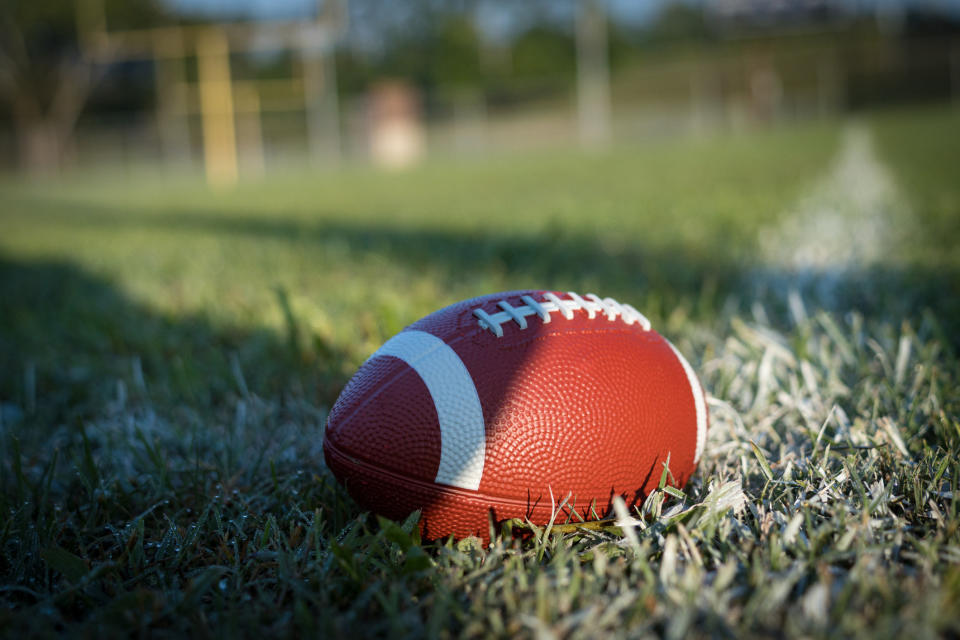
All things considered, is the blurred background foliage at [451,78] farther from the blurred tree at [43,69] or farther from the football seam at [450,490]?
the football seam at [450,490]

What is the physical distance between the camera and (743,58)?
109 ft

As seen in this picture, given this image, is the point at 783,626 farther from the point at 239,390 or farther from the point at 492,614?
the point at 239,390

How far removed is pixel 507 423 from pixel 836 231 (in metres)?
3.09

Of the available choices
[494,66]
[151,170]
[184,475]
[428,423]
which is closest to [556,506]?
[428,423]

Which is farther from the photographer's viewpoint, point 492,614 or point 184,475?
point 184,475

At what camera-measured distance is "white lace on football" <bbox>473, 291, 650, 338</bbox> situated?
119 cm

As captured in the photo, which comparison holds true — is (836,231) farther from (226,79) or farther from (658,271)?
(226,79)

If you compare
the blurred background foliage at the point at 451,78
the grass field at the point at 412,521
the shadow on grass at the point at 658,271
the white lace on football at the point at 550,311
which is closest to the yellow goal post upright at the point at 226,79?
the blurred background foliage at the point at 451,78

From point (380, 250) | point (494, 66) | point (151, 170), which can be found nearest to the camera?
point (380, 250)

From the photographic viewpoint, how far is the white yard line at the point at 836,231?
2893 mm

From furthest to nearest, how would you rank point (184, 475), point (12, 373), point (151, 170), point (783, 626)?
1. point (151, 170)
2. point (12, 373)
3. point (184, 475)
4. point (783, 626)

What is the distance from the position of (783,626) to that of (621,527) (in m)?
0.28

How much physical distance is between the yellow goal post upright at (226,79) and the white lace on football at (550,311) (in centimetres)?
1348

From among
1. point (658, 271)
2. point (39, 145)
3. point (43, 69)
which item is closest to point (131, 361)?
point (658, 271)
